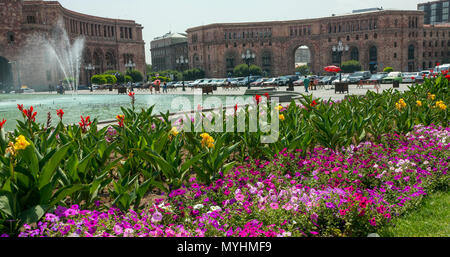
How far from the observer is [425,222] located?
4203 millimetres

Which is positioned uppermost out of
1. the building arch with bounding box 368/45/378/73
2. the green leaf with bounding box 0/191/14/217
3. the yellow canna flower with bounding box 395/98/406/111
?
the building arch with bounding box 368/45/378/73

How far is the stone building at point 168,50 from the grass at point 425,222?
11569cm

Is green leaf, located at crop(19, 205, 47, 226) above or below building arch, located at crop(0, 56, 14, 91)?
below

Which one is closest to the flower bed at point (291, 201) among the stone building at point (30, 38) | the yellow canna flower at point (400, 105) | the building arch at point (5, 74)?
the yellow canna flower at point (400, 105)

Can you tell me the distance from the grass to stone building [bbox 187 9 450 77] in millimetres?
83287

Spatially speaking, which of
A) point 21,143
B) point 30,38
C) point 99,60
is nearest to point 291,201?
point 21,143

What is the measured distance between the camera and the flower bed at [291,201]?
354cm

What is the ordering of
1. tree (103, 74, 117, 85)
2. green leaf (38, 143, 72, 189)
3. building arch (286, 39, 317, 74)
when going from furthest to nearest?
building arch (286, 39, 317, 74)
tree (103, 74, 117, 85)
green leaf (38, 143, 72, 189)

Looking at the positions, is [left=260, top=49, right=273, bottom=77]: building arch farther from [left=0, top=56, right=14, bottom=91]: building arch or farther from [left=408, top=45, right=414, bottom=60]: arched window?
[left=0, top=56, right=14, bottom=91]: building arch

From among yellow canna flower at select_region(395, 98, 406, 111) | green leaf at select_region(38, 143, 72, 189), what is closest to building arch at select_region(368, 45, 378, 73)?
yellow canna flower at select_region(395, 98, 406, 111)

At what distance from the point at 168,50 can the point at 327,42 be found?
2301 inches

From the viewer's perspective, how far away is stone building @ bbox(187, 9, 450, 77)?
82875 millimetres

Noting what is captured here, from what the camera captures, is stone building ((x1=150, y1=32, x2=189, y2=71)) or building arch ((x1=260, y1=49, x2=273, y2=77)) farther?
stone building ((x1=150, y1=32, x2=189, y2=71))

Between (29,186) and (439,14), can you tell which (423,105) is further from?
(439,14)
